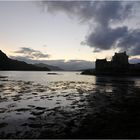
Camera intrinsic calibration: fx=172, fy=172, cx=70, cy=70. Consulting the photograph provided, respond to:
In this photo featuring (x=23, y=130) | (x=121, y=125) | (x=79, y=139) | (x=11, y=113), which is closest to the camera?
(x=79, y=139)

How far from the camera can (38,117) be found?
16938 mm

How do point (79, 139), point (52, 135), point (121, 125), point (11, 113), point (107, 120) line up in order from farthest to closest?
point (11, 113) → point (107, 120) → point (121, 125) → point (52, 135) → point (79, 139)

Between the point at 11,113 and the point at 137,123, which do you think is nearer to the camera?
the point at 137,123

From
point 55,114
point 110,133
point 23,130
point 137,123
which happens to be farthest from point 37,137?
point 137,123

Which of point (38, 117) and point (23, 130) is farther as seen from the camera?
point (38, 117)

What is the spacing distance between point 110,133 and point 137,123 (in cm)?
364

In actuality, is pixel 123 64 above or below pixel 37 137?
above

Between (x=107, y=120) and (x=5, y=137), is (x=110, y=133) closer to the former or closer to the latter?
(x=107, y=120)

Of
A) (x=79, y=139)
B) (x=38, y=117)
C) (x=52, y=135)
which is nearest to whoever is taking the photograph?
(x=79, y=139)

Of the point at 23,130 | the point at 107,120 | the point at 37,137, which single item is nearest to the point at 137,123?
the point at 107,120

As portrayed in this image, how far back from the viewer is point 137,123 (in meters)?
14.5

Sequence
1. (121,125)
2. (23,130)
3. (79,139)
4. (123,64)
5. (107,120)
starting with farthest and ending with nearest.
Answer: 1. (123,64)
2. (107,120)
3. (121,125)
4. (23,130)
5. (79,139)

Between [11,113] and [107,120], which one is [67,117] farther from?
[11,113]

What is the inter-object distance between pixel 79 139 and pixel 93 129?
7.71ft
